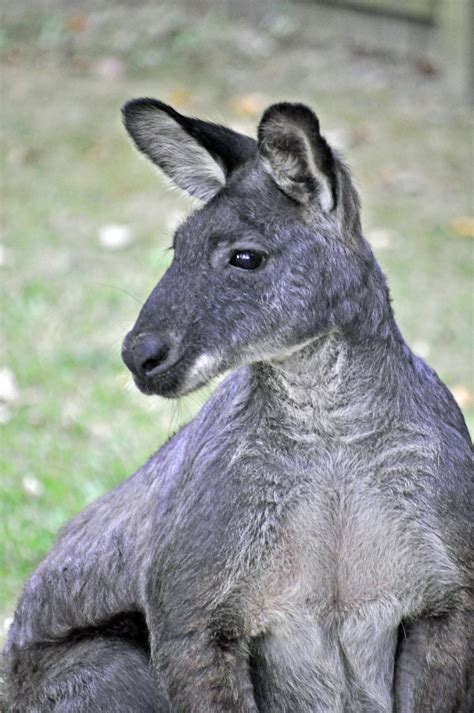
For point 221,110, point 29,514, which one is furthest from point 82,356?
point 221,110

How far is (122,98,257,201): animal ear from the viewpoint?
3652 mm

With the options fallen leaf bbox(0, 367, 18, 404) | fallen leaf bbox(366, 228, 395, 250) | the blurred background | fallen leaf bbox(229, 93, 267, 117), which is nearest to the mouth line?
the blurred background

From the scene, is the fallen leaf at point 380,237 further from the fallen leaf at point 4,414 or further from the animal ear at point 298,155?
the animal ear at point 298,155

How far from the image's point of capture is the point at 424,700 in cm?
364

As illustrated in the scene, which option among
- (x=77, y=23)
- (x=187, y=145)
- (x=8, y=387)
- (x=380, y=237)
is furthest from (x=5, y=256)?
(x=187, y=145)

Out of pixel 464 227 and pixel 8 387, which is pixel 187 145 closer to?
pixel 8 387

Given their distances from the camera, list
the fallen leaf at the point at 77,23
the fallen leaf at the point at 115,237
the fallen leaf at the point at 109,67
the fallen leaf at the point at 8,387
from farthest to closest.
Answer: the fallen leaf at the point at 77,23 → the fallen leaf at the point at 109,67 → the fallen leaf at the point at 115,237 → the fallen leaf at the point at 8,387

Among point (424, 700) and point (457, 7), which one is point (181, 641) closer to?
point (424, 700)

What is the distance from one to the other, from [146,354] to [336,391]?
53 cm

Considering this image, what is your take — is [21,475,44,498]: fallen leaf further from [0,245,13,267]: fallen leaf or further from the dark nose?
the dark nose

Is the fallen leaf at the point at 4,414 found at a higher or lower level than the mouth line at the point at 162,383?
higher

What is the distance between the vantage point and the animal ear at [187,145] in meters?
3.65

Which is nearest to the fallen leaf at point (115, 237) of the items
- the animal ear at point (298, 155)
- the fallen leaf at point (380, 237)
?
the fallen leaf at point (380, 237)

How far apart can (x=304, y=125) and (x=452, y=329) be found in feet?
13.7
